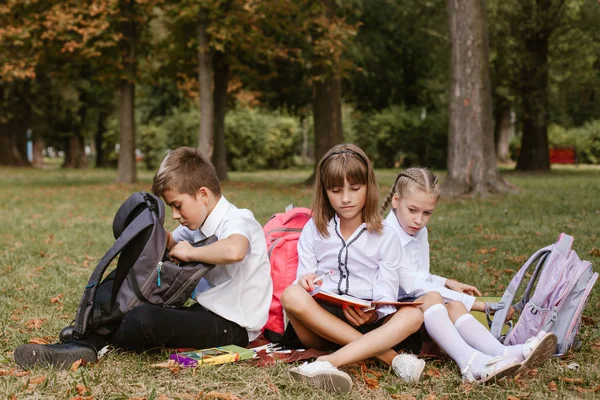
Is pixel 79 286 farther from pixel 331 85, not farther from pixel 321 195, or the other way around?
pixel 331 85

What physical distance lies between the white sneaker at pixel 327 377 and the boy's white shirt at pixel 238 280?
706 mm

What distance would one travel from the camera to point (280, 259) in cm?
414

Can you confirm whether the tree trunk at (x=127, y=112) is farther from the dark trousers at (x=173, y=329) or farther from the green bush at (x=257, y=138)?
the dark trousers at (x=173, y=329)

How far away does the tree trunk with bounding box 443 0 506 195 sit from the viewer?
12680mm

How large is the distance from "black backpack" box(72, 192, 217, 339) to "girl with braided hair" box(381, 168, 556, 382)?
118 centimetres

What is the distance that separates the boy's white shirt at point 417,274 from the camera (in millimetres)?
3859

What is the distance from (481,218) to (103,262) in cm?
746

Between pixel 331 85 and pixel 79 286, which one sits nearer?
pixel 79 286

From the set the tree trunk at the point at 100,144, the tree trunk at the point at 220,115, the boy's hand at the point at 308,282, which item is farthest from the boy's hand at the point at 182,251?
the tree trunk at the point at 100,144

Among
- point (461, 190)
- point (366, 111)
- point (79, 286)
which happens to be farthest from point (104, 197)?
point (366, 111)

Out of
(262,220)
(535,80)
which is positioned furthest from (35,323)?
(535,80)

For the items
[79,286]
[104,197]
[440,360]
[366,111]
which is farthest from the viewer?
[366,111]

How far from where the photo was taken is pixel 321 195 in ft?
12.5

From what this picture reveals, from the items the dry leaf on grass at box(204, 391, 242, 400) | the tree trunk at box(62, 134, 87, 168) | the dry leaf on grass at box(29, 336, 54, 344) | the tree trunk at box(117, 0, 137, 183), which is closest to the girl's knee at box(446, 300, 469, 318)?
the dry leaf on grass at box(204, 391, 242, 400)
